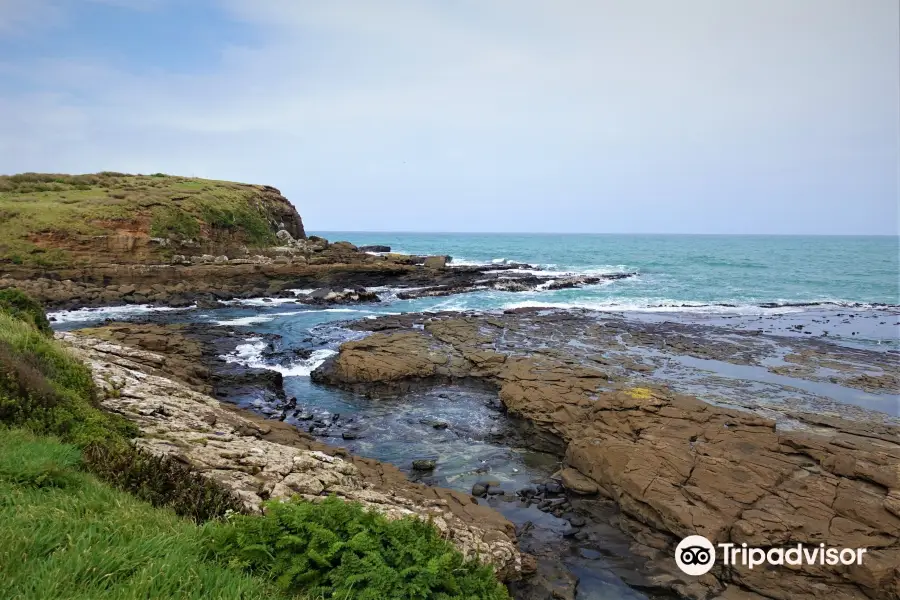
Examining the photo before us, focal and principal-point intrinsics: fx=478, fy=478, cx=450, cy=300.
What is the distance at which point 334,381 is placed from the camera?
17438 millimetres

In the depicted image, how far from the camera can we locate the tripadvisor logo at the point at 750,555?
743 cm

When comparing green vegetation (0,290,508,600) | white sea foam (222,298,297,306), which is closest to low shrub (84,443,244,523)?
green vegetation (0,290,508,600)

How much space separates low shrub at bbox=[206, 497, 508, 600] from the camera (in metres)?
3.93

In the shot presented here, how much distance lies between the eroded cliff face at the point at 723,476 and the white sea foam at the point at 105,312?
79.3ft

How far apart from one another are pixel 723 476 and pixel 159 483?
9.42 meters

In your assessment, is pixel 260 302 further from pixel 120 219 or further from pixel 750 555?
pixel 750 555

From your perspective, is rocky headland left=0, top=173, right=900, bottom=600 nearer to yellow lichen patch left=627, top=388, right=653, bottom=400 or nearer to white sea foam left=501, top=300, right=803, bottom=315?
yellow lichen patch left=627, top=388, right=653, bottom=400

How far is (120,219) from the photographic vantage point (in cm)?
3934

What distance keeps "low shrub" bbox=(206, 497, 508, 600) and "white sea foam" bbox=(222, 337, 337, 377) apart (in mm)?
14749

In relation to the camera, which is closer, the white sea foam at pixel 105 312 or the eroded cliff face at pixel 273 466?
the eroded cliff face at pixel 273 466

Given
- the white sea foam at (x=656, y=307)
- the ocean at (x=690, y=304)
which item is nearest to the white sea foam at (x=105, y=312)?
the ocean at (x=690, y=304)

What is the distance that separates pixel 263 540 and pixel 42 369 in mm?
6232

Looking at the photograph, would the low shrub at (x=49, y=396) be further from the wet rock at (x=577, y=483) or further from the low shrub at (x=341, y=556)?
the wet rock at (x=577, y=483)

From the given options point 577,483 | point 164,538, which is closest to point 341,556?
point 164,538
